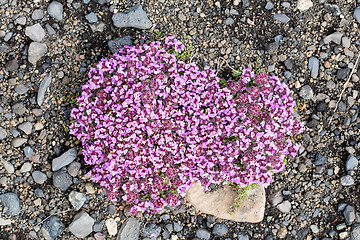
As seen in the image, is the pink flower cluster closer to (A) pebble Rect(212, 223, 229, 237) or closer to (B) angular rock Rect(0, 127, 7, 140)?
(A) pebble Rect(212, 223, 229, 237)

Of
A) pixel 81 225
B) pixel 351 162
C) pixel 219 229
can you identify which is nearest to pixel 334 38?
pixel 351 162

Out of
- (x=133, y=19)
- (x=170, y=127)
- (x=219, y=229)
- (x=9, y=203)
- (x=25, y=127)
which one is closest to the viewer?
(x=170, y=127)

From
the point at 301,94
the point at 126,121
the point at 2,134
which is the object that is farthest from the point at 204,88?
the point at 2,134

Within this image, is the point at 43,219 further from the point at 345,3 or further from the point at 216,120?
the point at 345,3

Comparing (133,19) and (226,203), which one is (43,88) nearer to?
(133,19)

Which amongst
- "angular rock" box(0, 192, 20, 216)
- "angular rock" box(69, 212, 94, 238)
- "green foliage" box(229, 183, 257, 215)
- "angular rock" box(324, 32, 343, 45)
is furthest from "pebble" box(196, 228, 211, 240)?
"angular rock" box(324, 32, 343, 45)

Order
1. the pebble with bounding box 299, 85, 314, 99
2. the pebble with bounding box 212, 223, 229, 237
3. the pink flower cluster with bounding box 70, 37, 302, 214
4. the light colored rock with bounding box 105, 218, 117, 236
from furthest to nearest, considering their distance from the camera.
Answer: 1. the pebble with bounding box 299, 85, 314, 99
2. the pebble with bounding box 212, 223, 229, 237
3. the light colored rock with bounding box 105, 218, 117, 236
4. the pink flower cluster with bounding box 70, 37, 302, 214
